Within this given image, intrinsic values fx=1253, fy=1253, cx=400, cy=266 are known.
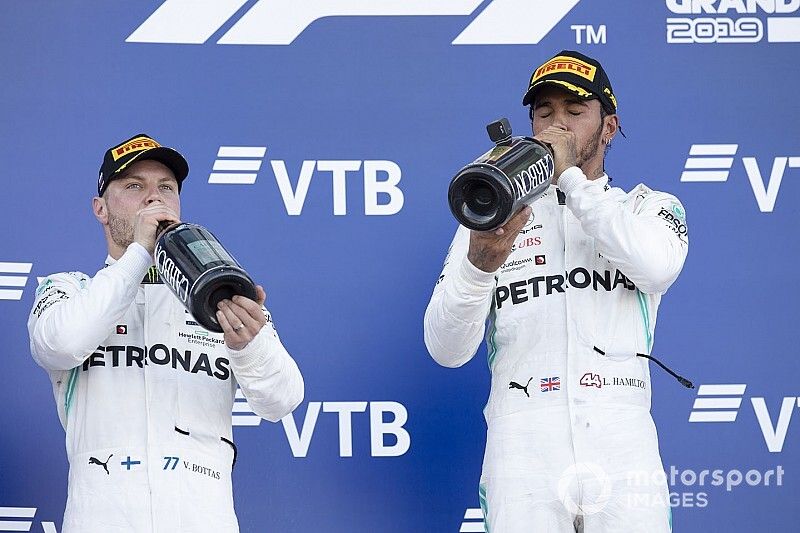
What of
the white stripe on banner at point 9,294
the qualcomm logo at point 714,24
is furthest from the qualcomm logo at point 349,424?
the qualcomm logo at point 714,24

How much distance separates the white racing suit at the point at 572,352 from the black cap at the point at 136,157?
57 centimetres

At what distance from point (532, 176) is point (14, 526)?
→ 4.90 ft

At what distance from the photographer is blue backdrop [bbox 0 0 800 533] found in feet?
9.31

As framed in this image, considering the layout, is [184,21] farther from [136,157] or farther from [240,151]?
[136,157]

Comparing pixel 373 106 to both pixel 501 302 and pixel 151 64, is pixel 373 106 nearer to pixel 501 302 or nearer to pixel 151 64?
pixel 151 64

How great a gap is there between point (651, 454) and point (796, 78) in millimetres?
1225

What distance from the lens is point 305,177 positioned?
2.90 meters

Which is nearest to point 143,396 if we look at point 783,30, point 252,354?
point 252,354

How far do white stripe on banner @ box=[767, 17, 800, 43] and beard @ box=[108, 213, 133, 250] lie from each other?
1594 mm

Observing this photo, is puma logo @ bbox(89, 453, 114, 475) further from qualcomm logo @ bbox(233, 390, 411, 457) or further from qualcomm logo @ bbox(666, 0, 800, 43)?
qualcomm logo @ bbox(666, 0, 800, 43)

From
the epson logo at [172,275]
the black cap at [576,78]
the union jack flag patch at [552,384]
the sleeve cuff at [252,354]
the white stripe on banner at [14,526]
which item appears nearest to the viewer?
the epson logo at [172,275]

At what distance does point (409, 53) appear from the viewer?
296 cm

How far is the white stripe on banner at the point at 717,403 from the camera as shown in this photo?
9.43 feet

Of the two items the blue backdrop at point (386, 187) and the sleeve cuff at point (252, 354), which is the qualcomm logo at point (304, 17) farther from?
the sleeve cuff at point (252, 354)
